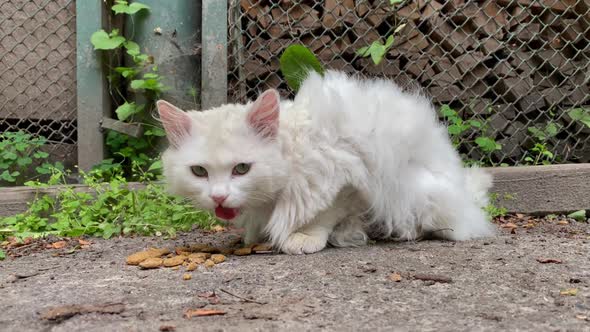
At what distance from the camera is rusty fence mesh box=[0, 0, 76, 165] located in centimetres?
423

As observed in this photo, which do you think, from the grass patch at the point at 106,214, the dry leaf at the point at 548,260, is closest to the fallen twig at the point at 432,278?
the dry leaf at the point at 548,260

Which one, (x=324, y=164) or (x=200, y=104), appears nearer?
(x=324, y=164)

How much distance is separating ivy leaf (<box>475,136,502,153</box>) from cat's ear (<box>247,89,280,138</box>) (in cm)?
209

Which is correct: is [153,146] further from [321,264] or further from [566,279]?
[566,279]

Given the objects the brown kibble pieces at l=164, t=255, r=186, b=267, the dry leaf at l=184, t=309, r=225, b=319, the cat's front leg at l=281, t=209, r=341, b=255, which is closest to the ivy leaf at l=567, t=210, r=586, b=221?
the cat's front leg at l=281, t=209, r=341, b=255

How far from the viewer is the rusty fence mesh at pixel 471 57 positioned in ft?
13.4

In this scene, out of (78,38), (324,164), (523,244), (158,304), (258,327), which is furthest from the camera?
(78,38)

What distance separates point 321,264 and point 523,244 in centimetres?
113

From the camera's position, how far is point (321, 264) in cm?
230

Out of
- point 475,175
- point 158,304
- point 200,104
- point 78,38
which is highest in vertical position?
point 78,38

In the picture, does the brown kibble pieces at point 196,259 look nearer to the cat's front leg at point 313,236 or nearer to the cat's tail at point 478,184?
the cat's front leg at point 313,236

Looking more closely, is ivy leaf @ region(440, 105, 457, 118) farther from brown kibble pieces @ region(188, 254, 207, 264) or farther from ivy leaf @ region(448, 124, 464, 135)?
brown kibble pieces @ region(188, 254, 207, 264)

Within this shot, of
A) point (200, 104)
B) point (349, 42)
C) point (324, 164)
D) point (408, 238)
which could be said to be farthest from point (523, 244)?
point (200, 104)

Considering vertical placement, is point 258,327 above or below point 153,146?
below
